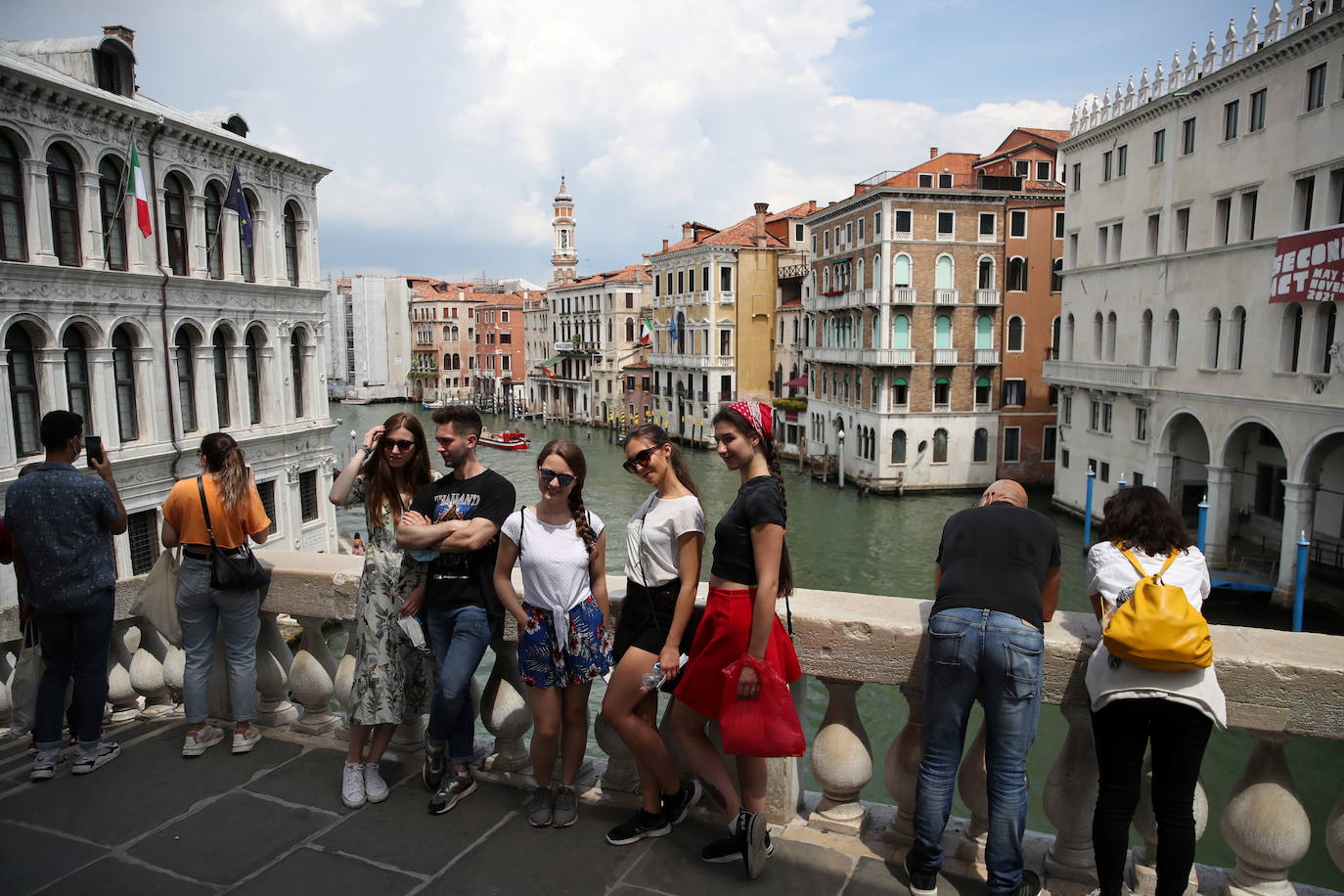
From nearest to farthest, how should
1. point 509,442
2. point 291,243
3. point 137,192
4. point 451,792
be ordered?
1. point 451,792
2. point 137,192
3. point 291,243
4. point 509,442

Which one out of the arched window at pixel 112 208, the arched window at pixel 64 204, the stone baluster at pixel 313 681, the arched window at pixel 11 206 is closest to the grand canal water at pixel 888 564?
the stone baluster at pixel 313 681

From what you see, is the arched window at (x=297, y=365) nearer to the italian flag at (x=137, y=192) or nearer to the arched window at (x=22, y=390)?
the italian flag at (x=137, y=192)

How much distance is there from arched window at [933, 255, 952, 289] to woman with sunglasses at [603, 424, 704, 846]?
106ft

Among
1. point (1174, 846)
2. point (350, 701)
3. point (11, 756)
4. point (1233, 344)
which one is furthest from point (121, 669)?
point (1233, 344)

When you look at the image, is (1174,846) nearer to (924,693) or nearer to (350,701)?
→ (924,693)

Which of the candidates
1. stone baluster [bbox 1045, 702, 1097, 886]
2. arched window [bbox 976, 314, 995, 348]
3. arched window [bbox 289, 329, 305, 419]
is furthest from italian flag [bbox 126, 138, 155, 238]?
arched window [bbox 976, 314, 995, 348]

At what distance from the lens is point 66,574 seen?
3705 mm

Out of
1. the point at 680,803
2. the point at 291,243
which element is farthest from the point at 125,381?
the point at 680,803

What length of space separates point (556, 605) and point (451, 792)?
0.81 metres

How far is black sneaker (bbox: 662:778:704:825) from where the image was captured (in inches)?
123

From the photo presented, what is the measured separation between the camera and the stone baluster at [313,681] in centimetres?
387

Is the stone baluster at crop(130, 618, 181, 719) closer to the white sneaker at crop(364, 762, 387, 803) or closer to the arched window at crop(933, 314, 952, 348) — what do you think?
the white sneaker at crop(364, 762, 387, 803)

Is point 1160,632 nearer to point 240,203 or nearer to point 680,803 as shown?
point 680,803

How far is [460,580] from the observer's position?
333cm
